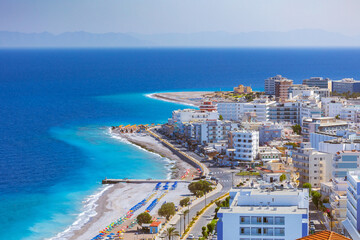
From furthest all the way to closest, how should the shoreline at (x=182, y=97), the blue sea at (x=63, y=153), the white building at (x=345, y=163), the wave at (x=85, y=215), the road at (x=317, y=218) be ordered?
1. the shoreline at (x=182, y=97)
2. the blue sea at (x=63, y=153)
3. the white building at (x=345, y=163)
4. the wave at (x=85, y=215)
5. the road at (x=317, y=218)

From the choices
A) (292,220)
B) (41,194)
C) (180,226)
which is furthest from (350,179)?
(41,194)

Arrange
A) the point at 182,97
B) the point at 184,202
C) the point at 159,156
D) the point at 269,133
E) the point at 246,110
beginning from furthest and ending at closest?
the point at 182,97
the point at 246,110
the point at 269,133
the point at 159,156
the point at 184,202

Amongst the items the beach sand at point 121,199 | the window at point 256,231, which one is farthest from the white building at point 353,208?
the beach sand at point 121,199

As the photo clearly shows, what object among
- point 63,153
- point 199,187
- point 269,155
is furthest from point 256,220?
point 63,153

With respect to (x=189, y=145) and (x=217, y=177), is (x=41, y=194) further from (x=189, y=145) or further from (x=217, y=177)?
(x=189, y=145)

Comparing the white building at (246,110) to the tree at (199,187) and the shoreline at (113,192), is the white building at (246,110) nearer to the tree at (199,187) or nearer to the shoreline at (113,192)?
the shoreline at (113,192)

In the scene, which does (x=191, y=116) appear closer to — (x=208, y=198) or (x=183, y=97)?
(x=208, y=198)
